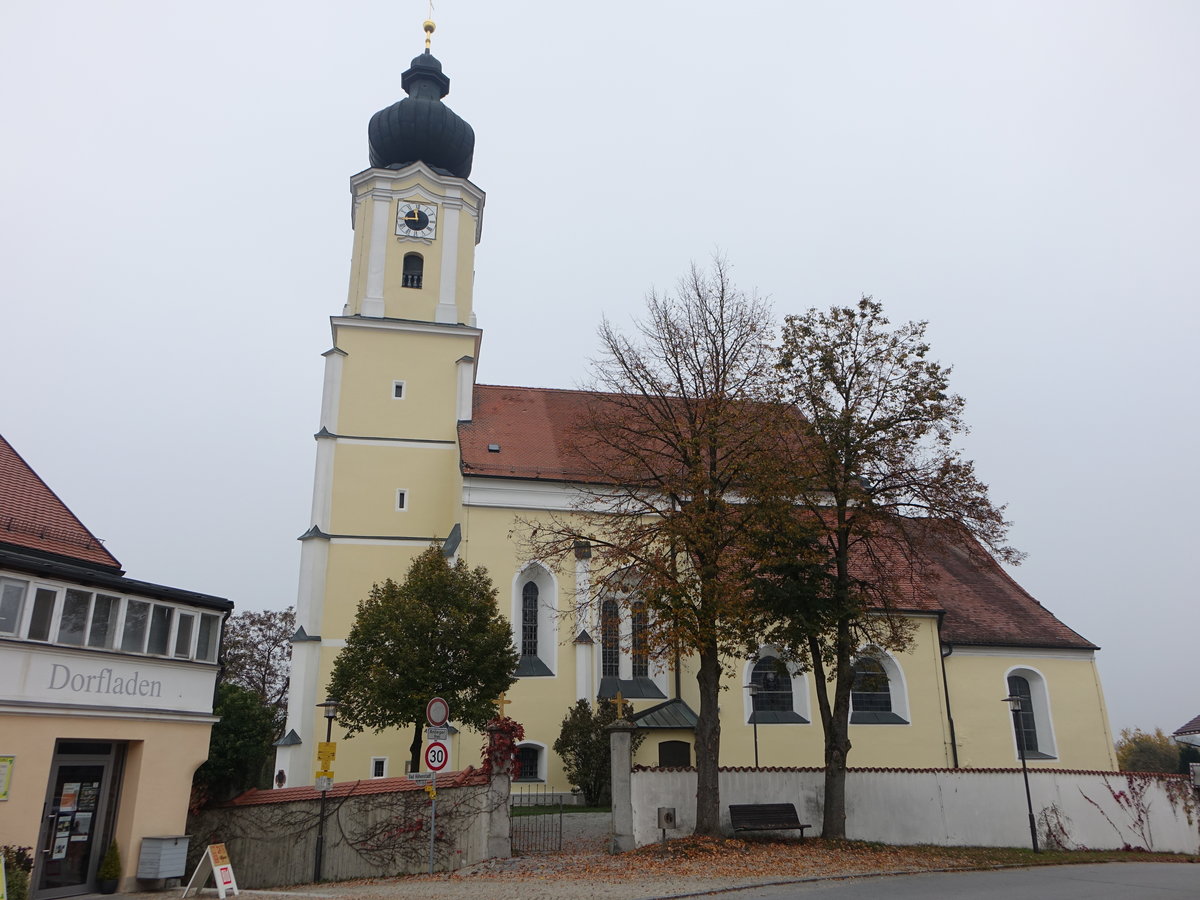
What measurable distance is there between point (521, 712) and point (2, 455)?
44.9ft

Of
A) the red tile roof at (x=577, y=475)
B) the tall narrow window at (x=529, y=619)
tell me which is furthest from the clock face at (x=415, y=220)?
the tall narrow window at (x=529, y=619)

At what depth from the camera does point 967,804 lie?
61.7ft

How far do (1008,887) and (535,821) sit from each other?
912 centimetres

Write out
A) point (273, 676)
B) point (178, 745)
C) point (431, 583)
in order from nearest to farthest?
point (178, 745)
point (431, 583)
point (273, 676)

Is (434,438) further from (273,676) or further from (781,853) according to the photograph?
(273,676)

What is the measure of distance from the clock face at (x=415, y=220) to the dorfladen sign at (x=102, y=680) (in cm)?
1851

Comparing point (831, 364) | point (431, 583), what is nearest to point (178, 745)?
point (431, 583)

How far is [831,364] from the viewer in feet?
57.7

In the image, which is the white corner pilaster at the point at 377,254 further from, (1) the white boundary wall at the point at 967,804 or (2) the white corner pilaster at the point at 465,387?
(1) the white boundary wall at the point at 967,804

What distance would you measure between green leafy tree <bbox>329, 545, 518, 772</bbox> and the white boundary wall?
5.24 m

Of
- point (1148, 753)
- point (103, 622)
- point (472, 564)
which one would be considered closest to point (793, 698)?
point (472, 564)

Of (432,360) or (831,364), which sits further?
(432,360)

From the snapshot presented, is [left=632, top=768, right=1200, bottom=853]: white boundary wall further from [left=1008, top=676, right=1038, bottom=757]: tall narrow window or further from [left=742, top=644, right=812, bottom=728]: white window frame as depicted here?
[left=742, top=644, right=812, bottom=728]: white window frame

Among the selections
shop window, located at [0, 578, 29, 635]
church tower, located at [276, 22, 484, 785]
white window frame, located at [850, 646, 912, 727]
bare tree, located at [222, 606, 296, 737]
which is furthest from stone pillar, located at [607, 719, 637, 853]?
bare tree, located at [222, 606, 296, 737]
